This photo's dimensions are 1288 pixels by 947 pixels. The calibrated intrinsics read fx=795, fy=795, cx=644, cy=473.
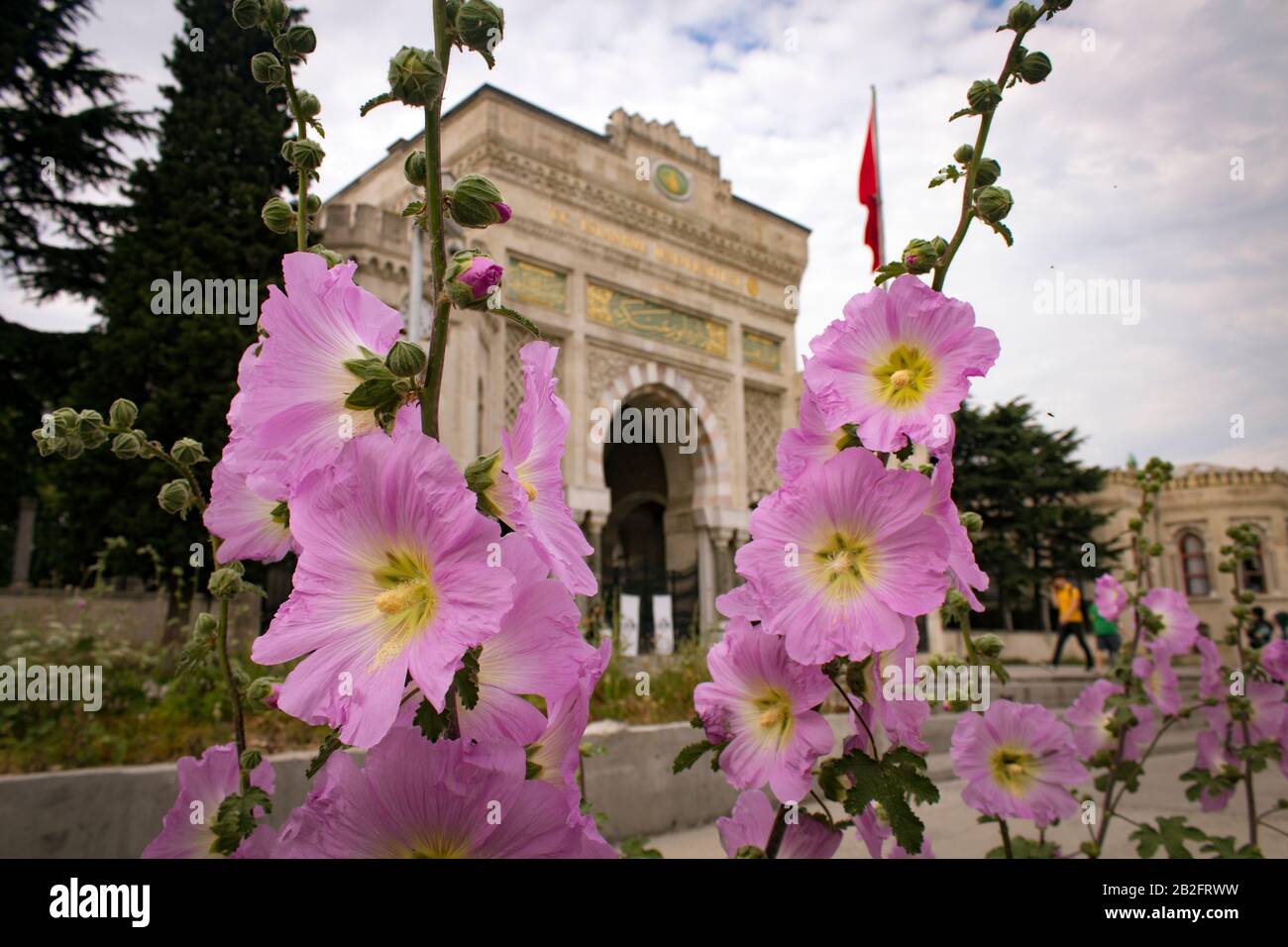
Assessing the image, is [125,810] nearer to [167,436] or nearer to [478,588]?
[478,588]

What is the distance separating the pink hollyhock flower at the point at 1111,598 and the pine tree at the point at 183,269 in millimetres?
7263

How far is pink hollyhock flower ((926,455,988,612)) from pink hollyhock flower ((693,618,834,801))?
183mm

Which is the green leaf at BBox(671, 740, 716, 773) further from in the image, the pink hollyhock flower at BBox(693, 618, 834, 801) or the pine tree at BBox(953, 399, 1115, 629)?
the pine tree at BBox(953, 399, 1115, 629)

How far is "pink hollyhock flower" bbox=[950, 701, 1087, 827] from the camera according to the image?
130 centimetres

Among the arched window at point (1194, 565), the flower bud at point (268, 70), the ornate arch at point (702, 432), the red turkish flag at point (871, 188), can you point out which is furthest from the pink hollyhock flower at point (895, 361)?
the arched window at point (1194, 565)

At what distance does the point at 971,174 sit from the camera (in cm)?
99

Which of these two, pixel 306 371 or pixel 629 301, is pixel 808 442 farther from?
pixel 629 301

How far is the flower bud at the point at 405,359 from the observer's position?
562mm

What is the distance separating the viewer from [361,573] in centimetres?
58

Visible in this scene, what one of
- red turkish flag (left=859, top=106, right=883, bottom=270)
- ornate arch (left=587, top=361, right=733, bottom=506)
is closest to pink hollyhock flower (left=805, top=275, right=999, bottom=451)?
red turkish flag (left=859, top=106, right=883, bottom=270)

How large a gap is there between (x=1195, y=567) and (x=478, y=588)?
131 feet

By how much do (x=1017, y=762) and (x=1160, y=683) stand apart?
127cm

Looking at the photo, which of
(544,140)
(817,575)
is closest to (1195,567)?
(544,140)

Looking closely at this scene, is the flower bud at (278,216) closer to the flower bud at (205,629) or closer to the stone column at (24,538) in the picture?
the flower bud at (205,629)
